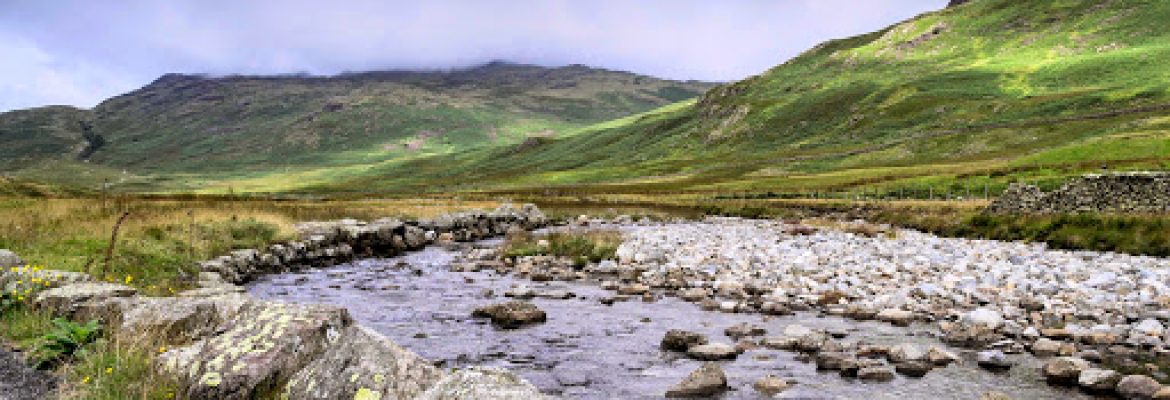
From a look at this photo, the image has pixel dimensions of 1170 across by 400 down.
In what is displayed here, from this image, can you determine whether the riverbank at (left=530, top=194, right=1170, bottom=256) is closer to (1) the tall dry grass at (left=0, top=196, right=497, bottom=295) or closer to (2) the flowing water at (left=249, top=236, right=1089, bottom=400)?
(2) the flowing water at (left=249, top=236, right=1089, bottom=400)

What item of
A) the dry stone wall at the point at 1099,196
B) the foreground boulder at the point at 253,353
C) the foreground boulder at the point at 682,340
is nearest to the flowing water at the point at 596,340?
the foreground boulder at the point at 682,340

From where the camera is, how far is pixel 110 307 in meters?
9.75

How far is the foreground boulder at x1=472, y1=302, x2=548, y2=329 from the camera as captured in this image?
17.1m

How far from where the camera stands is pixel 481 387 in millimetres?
5387

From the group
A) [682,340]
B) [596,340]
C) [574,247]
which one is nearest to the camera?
[682,340]

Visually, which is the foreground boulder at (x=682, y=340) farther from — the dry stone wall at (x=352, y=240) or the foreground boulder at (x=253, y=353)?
the dry stone wall at (x=352, y=240)

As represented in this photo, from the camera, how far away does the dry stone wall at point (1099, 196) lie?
31578 mm

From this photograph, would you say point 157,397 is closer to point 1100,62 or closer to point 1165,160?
point 1165,160

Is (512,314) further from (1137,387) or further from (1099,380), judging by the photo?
(1137,387)

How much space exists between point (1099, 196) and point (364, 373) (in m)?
39.4

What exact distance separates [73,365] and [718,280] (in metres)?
16.9

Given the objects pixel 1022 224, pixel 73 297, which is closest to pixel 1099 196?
pixel 1022 224

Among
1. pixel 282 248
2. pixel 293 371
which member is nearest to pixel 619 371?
pixel 293 371

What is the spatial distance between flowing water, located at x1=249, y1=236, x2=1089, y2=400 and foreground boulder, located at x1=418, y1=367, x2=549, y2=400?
6193 millimetres
